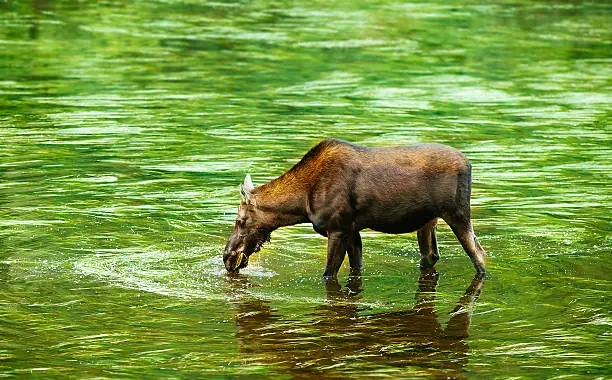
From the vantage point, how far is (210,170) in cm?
1728

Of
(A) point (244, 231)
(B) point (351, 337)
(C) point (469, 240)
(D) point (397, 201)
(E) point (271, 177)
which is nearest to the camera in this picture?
(B) point (351, 337)

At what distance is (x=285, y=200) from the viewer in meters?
12.1

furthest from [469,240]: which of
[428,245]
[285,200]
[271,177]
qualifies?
[271,177]

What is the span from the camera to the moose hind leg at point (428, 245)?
12.4 metres

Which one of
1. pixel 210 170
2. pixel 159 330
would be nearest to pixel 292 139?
pixel 210 170

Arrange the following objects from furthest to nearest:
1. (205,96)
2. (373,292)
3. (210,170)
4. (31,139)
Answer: (205,96), (31,139), (210,170), (373,292)

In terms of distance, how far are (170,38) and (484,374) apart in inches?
905

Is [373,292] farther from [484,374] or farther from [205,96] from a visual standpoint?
[205,96]

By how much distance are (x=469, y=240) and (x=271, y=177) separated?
4.95m

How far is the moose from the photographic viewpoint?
11750 mm

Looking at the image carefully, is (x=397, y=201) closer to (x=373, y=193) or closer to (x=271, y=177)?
(x=373, y=193)

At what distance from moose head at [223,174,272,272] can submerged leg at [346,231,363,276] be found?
0.78 metres

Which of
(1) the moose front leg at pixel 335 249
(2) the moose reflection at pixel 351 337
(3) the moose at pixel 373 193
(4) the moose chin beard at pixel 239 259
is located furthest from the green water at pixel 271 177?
(3) the moose at pixel 373 193

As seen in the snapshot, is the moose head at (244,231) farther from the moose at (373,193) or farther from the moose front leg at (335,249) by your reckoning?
the moose front leg at (335,249)
